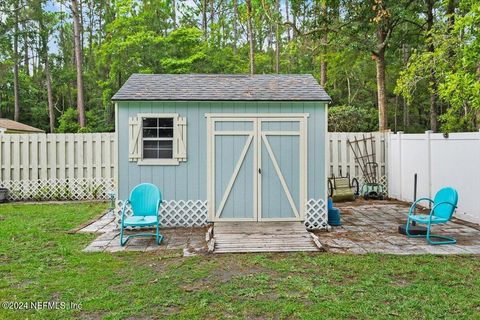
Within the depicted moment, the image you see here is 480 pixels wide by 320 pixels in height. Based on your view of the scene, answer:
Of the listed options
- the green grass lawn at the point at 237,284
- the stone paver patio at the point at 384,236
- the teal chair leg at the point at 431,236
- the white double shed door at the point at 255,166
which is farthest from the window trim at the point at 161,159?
the teal chair leg at the point at 431,236

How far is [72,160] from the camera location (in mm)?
10266

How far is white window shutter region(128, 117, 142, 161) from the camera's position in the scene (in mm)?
6785

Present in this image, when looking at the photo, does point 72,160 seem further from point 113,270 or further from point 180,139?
point 113,270

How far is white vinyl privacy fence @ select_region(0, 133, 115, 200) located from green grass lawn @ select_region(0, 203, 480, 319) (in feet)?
15.7

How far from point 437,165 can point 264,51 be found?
18.9m

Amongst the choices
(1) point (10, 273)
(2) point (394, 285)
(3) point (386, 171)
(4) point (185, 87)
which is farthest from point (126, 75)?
(2) point (394, 285)

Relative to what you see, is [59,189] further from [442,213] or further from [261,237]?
[442,213]

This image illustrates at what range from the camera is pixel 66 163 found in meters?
10.3

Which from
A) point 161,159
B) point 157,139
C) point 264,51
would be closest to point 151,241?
point 161,159

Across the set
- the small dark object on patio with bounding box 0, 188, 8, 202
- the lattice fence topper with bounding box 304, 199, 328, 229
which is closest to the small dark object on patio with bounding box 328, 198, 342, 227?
the lattice fence topper with bounding box 304, 199, 328, 229

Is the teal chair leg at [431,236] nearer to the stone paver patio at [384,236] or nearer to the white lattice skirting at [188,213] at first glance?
the stone paver patio at [384,236]

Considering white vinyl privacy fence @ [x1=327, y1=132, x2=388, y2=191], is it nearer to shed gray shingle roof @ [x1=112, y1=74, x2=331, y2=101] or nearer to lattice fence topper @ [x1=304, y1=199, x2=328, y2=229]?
shed gray shingle roof @ [x1=112, y1=74, x2=331, y2=101]

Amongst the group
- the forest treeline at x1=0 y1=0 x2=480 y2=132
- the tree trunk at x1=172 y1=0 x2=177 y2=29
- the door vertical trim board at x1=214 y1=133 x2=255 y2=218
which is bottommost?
the door vertical trim board at x1=214 y1=133 x2=255 y2=218

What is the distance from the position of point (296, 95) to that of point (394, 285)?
3.87m
